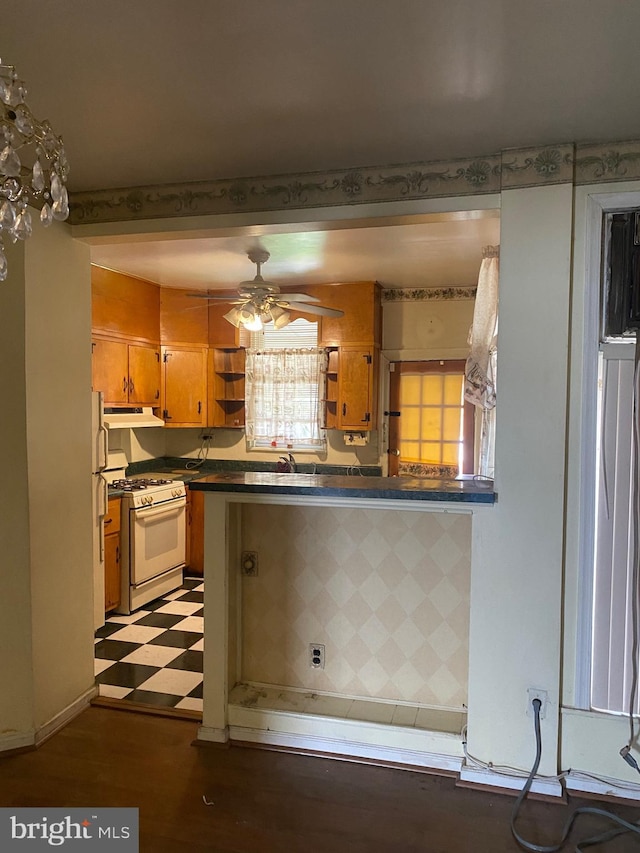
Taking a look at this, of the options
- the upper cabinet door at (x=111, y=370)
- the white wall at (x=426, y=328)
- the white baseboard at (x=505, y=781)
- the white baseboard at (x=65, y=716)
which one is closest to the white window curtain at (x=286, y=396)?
the white wall at (x=426, y=328)

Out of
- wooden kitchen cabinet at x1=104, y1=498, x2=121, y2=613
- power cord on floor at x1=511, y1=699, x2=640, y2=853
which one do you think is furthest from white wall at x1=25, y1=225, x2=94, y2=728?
power cord on floor at x1=511, y1=699, x2=640, y2=853

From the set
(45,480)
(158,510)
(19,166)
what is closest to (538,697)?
(45,480)

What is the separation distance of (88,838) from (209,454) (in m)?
3.93

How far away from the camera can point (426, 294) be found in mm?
5055

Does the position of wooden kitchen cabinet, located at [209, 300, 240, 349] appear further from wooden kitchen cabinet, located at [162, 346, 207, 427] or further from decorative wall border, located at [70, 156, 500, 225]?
decorative wall border, located at [70, 156, 500, 225]

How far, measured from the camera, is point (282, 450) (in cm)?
552

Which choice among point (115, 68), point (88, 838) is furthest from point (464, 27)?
point (88, 838)

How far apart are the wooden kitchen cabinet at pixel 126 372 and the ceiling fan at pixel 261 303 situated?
119 cm

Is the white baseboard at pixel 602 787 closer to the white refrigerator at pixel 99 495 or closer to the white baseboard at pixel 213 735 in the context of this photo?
the white baseboard at pixel 213 735

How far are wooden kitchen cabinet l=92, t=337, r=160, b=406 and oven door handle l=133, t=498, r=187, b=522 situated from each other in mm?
865

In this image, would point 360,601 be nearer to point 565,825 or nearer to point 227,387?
point 565,825

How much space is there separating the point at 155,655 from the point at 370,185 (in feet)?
10.1

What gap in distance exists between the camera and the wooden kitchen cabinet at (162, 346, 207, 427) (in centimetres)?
529

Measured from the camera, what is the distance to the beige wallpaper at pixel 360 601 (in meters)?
2.67
